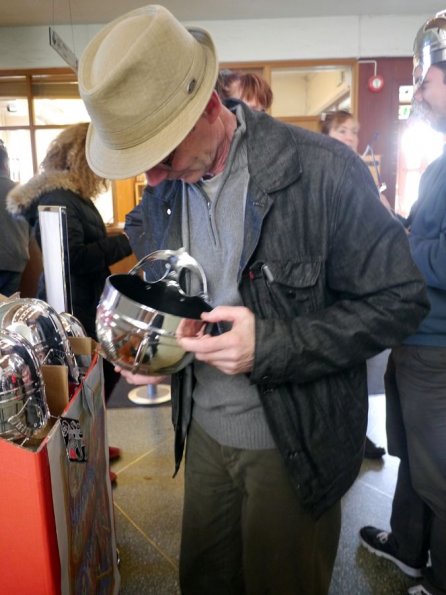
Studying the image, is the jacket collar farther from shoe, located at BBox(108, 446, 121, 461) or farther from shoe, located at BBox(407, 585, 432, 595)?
shoe, located at BBox(108, 446, 121, 461)

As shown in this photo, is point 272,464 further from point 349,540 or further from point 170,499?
point 170,499

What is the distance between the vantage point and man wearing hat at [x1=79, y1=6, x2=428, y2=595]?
0.79 metres

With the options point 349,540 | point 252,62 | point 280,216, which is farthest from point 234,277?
point 252,62

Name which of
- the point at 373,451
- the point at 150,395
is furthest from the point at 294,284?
the point at 150,395

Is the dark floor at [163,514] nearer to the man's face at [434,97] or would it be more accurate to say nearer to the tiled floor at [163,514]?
the tiled floor at [163,514]

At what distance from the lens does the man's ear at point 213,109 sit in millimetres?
875

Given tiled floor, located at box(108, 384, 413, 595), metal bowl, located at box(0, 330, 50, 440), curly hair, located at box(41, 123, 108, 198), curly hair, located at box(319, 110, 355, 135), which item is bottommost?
tiled floor, located at box(108, 384, 413, 595)

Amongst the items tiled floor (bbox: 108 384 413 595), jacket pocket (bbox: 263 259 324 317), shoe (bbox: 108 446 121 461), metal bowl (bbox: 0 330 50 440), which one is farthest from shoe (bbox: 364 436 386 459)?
metal bowl (bbox: 0 330 50 440)

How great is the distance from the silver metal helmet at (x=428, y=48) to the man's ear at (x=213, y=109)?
78cm

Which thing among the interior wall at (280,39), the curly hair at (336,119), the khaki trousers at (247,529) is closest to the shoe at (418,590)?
the khaki trousers at (247,529)

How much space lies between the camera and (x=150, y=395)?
311 centimetres

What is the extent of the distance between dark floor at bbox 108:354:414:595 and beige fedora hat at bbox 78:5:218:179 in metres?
1.41

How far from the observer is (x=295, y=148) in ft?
3.02

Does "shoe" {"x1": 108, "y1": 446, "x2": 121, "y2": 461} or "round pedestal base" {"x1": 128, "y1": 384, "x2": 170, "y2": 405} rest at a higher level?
"round pedestal base" {"x1": 128, "y1": 384, "x2": 170, "y2": 405}
